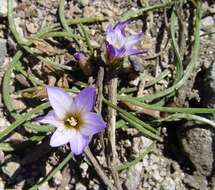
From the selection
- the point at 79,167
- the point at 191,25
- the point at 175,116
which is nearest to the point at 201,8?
the point at 191,25

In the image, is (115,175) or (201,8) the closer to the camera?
(115,175)

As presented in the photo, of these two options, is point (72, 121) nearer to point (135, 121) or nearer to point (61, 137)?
point (61, 137)

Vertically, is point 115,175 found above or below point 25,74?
below

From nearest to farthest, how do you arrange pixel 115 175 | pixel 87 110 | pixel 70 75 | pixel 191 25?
pixel 87 110
pixel 115 175
pixel 70 75
pixel 191 25

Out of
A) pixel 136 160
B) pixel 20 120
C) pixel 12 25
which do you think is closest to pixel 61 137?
pixel 20 120

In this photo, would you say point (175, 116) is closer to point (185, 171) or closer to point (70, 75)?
point (185, 171)

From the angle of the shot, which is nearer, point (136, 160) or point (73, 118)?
point (73, 118)

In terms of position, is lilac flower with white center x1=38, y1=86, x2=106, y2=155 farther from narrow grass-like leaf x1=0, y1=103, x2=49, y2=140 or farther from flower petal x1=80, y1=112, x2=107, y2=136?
narrow grass-like leaf x1=0, y1=103, x2=49, y2=140
